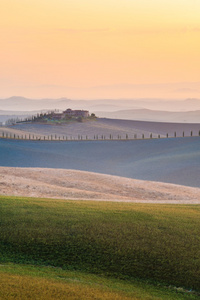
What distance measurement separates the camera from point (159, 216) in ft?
57.9

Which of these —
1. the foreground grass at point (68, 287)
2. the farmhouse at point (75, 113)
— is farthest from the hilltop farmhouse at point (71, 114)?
the foreground grass at point (68, 287)

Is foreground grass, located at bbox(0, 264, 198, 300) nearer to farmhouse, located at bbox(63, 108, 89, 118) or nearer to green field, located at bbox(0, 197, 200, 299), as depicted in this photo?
green field, located at bbox(0, 197, 200, 299)

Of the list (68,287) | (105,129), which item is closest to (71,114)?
(105,129)

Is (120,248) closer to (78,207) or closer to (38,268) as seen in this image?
(38,268)

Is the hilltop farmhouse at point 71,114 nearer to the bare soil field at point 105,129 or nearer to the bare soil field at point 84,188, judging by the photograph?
the bare soil field at point 105,129

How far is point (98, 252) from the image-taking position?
13.4 metres

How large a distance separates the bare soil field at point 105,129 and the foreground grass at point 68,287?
2996 inches

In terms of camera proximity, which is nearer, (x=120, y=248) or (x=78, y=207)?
(x=120, y=248)

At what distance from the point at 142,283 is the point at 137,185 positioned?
23040 millimetres

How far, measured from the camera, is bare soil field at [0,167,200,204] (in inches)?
1096

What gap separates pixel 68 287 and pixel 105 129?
307 ft

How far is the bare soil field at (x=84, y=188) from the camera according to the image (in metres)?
27.8

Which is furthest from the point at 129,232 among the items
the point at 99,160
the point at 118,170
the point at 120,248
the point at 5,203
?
the point at 99,160

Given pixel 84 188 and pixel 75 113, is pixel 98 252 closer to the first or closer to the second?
pixel 84 188
